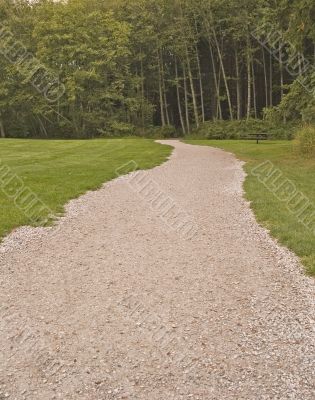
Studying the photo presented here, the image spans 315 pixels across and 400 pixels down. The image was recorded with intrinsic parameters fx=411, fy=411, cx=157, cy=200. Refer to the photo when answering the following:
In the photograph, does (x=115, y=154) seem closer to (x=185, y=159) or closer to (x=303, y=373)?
(x=185, y=159)

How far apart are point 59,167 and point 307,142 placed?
11767 millimetres

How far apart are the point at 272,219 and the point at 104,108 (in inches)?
1514

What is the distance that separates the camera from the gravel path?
3811 millimetres

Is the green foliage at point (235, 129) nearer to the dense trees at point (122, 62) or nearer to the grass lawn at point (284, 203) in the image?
the dense trees at point (122, 62)

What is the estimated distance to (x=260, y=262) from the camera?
668cm

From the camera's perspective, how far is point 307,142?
19859mm

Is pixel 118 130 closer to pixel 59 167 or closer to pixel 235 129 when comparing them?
pixel 235 129

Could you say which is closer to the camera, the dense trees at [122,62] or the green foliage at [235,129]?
the green foliage at [235,129]

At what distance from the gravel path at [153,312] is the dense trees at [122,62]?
1326 inches

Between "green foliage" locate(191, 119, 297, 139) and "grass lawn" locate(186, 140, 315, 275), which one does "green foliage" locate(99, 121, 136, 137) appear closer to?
"green foliage" locate(191, 119, 297, 139)

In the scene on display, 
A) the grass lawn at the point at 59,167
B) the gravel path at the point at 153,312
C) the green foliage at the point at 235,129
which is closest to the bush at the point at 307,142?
the grass lawn at the point at 59,167

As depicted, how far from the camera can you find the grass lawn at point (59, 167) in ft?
33.4

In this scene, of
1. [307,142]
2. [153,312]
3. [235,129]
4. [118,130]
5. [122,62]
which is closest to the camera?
[153,312]

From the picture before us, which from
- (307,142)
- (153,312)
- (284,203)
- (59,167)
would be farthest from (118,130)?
(153,312)
